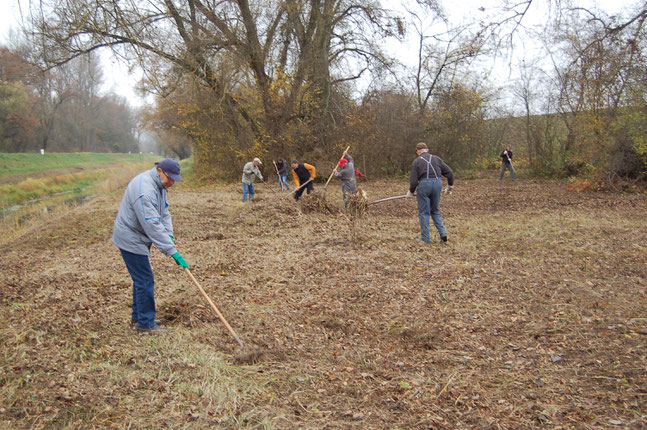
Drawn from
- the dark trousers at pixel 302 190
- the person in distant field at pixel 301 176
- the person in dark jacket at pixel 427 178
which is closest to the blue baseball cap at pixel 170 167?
the person in dark jacket at pixel 427 178

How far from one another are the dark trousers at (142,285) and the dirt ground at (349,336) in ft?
0.71

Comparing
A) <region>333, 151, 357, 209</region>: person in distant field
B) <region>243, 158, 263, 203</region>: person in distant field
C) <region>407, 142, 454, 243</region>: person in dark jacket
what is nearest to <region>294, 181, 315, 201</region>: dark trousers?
<region>333, 151, 357, 209</region>: person in distant field

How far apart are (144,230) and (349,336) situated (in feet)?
7.58

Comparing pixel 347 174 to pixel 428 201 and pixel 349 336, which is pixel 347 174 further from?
pixel 349 336

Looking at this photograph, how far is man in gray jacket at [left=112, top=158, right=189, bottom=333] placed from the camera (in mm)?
4391

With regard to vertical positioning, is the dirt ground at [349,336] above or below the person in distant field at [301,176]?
below

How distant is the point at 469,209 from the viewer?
12.5m

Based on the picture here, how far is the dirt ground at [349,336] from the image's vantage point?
132 inches

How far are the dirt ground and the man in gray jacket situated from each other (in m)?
0.38

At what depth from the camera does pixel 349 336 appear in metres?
4.77

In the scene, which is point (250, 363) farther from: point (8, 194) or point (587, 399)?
point (8, 194)

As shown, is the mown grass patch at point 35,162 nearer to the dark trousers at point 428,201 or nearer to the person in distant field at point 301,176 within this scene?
the person in distant field at point 301,176

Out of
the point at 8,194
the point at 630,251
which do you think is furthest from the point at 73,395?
the point at 8,194

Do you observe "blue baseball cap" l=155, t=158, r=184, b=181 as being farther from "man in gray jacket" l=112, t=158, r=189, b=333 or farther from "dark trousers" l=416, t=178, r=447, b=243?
"dark trousers" l=416, t=178, r=447, b=243
